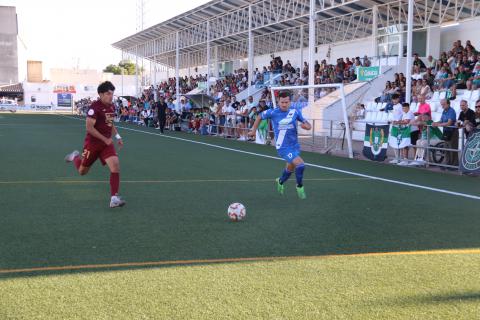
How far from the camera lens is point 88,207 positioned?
7.57 meters

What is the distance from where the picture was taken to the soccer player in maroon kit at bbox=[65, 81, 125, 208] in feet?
24.7

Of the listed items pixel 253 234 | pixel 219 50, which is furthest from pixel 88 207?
pixel 219 50

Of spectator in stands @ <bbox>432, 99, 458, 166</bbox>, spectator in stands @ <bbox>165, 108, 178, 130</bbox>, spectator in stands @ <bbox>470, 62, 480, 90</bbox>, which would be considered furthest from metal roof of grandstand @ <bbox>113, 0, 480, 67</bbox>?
spectator in stands @ <bbox>432, 99, 458, 166</bbox>

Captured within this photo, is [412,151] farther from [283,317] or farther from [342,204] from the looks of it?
[283,317]

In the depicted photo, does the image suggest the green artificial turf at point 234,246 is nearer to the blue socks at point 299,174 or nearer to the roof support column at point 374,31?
the blue socks at point 299,174

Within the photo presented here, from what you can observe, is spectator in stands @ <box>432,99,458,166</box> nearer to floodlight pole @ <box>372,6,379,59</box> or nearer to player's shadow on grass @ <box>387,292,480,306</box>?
player's shadow on grass @ <box>387,292,480,306</box>

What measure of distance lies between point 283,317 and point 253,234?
95.7 inches

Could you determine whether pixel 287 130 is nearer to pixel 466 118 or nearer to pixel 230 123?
pixel 466 118

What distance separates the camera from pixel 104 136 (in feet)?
25.3

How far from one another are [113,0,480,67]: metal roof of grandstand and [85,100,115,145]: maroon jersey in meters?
18.7

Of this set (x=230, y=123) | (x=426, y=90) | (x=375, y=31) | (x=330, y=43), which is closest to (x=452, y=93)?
(x=426, y=90)

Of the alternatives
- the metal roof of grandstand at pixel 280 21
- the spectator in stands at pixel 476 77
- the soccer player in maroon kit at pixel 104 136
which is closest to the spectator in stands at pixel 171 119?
the metal roof of grandstand at pixel 280 21

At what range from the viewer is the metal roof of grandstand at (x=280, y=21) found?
2791 centimetres

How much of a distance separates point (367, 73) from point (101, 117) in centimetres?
2125
